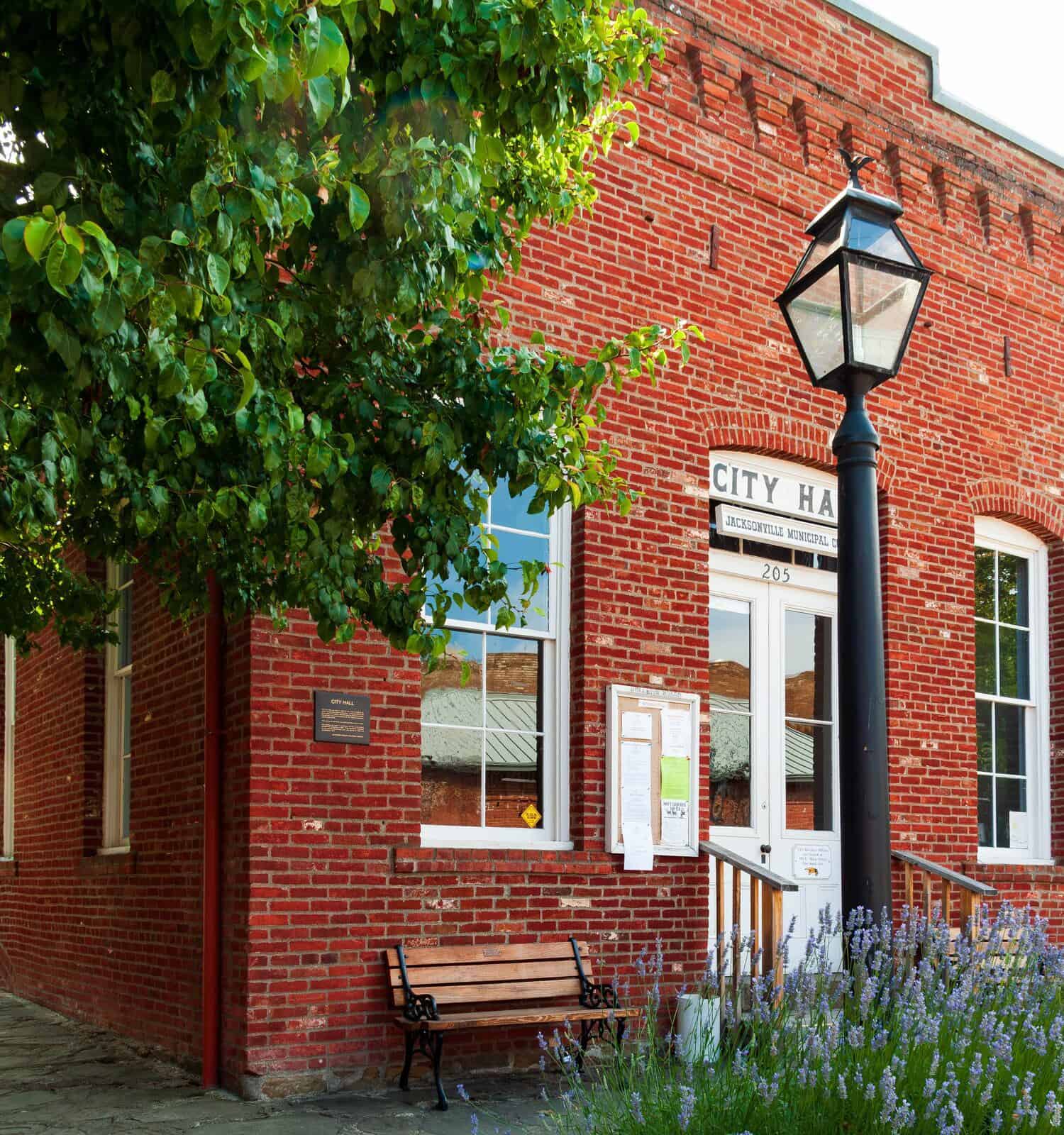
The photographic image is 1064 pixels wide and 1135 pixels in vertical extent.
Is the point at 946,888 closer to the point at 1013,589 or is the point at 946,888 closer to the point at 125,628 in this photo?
the point at 1013,589

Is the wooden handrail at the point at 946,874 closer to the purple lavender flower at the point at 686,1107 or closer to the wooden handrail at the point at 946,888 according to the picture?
the wooden handrail at the point at 946,888

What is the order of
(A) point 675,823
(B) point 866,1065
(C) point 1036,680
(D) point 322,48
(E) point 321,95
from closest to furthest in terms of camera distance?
1. (D) point 322,48
2. (E) point 321,95
3. (B) point 866,1065
4. (A) point 675,823
5. (C) point 1036,680

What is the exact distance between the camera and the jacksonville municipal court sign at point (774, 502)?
9.48 meters

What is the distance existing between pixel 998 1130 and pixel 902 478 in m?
6.97

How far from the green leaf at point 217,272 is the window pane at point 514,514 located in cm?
448

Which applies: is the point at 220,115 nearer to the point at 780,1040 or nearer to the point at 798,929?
the point at 780,1040

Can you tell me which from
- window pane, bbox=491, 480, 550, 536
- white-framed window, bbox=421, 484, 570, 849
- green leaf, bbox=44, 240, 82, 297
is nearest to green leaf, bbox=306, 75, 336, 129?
green leaf, bbox=44, 240, 82, 297

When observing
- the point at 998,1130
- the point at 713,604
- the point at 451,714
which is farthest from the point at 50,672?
the point at 998,1130

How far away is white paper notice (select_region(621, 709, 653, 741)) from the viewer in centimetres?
850

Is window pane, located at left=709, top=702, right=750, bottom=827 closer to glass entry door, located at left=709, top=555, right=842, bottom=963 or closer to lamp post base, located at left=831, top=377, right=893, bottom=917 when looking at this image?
glass entry door, located at left=709, top=555, right=842, bottom=963

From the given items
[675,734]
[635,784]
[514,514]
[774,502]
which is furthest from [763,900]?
[774,502]

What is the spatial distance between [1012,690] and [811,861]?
10.0ft

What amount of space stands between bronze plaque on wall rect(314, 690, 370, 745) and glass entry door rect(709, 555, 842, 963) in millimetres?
2709

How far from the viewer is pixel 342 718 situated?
7371 millimetres
